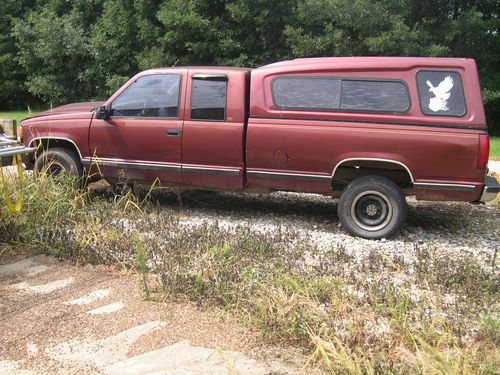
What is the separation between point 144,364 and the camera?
3164 mm

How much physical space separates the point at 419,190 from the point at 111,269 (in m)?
3.35

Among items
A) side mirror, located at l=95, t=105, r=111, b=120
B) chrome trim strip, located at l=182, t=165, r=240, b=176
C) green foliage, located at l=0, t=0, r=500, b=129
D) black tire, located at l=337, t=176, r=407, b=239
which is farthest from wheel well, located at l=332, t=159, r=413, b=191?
green foliage, located at l=0, t=0, r=500, b=129

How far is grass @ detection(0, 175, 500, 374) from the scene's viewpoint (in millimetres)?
3084

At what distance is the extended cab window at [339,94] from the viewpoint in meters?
5.79

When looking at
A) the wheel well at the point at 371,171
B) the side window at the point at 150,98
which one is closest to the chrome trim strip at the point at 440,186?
the wheel well at the point at 371,171

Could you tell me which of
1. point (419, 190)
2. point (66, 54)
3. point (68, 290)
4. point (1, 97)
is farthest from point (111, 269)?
point (1, 97)

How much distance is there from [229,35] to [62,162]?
12142 millimetres

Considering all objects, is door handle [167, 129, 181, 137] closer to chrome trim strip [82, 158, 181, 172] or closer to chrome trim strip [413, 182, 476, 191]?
chrome trim strip [82, 158, 181, 172]

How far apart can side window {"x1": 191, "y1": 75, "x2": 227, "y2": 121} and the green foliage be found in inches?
387

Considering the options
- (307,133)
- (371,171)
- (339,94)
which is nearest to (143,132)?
(307,133)

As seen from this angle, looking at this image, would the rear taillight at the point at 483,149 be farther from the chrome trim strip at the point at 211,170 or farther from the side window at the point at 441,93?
the chrome trim strip at the point at 211,170

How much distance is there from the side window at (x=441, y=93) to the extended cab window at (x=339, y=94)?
19 centimetres

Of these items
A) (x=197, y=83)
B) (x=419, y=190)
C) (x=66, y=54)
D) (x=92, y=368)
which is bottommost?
(x=92, y=368)

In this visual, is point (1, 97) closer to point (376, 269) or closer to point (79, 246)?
point (79, 246)
